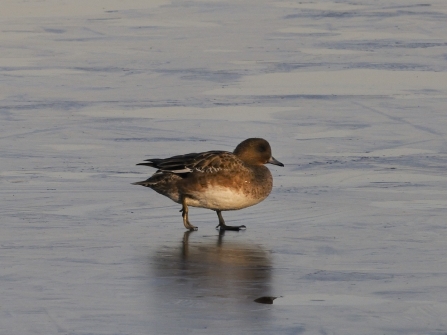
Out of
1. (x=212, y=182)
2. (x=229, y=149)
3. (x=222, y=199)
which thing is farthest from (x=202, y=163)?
(x=229, y=149)

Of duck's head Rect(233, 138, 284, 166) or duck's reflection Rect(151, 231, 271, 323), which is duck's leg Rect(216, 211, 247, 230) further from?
duck's head Rect(233, 138, 284, 166)

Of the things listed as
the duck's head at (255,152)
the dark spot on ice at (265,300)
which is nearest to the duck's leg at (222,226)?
the duck's head at (255,152)

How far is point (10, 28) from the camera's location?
57.4 feet

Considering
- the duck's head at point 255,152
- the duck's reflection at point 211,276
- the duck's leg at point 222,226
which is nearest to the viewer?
the duck's reflection at point 211,276

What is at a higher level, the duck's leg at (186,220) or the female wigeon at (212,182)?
the female wigeon at (212,182)

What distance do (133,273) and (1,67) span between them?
8.23 metres

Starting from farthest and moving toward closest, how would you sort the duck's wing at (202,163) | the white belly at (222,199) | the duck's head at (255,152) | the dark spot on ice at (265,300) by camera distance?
1. the duck's head at (255,152)
2. the duck's wing at (202,163)
3. the white belly at (222,199)
4. the dark spot on ice at (265,300)

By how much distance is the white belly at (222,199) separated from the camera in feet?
27.8

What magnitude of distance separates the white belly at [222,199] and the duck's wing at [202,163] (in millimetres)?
164

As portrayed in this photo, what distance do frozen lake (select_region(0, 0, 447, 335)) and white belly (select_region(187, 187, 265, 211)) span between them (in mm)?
181

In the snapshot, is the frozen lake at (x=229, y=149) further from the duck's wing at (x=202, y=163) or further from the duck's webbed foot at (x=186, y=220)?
the duck's wing at (x=202, y=163)

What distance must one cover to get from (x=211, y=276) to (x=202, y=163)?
185cm

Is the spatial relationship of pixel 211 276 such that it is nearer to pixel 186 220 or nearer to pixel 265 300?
pixel 265 300

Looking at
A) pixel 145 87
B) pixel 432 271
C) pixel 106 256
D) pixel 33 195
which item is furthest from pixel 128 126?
pixel 432 271
